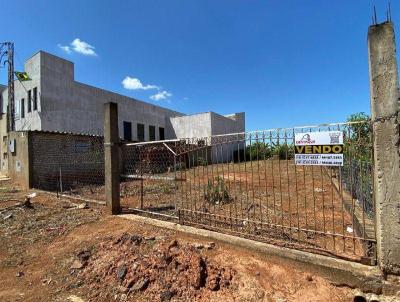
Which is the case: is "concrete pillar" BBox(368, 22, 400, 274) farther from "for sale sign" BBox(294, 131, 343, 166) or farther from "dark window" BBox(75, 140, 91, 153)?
"dark window" BBox(75, 140, 91, 153)

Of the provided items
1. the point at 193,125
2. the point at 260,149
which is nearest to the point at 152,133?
the point at 193,125

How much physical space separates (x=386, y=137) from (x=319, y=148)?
0.77 metres

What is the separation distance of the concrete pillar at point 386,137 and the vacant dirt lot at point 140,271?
0.69 meters

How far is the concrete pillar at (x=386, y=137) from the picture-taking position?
10.2ft

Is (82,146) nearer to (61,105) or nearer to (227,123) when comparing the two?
(61,105)

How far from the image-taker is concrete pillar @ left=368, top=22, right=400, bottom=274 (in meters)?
3.10

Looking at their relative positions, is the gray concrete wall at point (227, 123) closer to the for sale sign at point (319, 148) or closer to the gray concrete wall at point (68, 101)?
the gray concrete wall at point (68, 101)

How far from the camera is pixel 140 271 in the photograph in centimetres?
397

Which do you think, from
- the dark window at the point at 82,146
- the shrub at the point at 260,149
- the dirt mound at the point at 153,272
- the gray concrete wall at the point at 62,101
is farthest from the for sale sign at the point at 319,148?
the gray concrete wall at the point at 62,101

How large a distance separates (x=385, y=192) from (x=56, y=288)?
4.31 meters

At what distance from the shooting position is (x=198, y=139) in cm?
507

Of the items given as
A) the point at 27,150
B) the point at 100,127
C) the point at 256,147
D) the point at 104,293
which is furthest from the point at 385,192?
the point at 100,127

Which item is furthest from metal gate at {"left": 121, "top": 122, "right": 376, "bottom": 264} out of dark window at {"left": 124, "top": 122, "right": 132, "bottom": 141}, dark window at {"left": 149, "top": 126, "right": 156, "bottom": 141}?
dark window at {"left": 149, "top": 126, "right": 156, "bottom": 141}

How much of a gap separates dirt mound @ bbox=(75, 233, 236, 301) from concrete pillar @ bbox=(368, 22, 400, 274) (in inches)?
71.7
